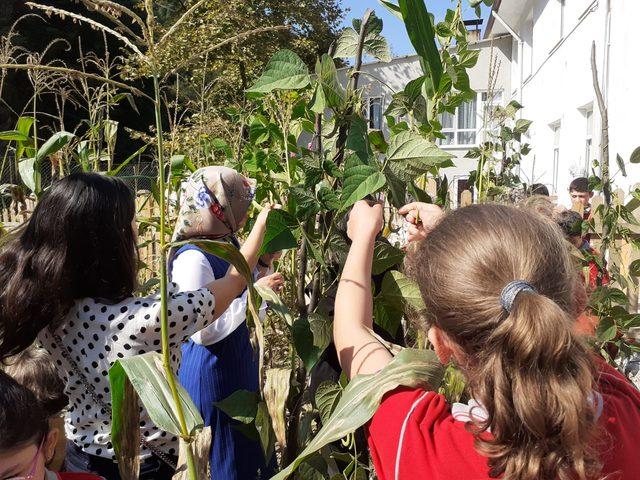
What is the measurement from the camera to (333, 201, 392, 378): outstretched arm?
126 centimetres

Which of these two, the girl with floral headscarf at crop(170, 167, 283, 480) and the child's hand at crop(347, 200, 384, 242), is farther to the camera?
the girl with floral headscarf at crop(170, 167, 283, 480)

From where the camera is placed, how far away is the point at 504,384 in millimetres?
988

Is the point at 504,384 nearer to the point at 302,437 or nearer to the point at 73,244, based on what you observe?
the point at 302,437

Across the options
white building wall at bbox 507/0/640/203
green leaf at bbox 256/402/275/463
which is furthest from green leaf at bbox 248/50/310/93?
white building wall at bbox 507/0/640/203

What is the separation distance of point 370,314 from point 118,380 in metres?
0.49

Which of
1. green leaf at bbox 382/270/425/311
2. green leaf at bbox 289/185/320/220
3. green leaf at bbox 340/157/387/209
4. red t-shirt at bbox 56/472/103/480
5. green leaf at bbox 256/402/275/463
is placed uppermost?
green leaf at bbox 340/157/387/209

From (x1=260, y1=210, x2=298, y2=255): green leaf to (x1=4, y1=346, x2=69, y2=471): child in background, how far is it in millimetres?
736

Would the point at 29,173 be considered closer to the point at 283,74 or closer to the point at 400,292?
the point at 283,74

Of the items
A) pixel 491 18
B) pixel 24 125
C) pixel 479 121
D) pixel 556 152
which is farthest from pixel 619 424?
pixel 479 121

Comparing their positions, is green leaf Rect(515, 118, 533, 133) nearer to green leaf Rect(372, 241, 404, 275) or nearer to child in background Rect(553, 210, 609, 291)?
child in background Rect(553, 210, 609, 291)

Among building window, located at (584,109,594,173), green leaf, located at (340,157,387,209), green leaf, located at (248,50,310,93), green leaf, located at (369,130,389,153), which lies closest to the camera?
green leaf, located at (340,157,387,209)

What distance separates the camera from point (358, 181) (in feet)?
4.12

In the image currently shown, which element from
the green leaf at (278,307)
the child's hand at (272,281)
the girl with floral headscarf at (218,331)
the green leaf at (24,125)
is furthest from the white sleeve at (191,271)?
the green leaf at (24,125)

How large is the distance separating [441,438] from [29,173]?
2.00 m
